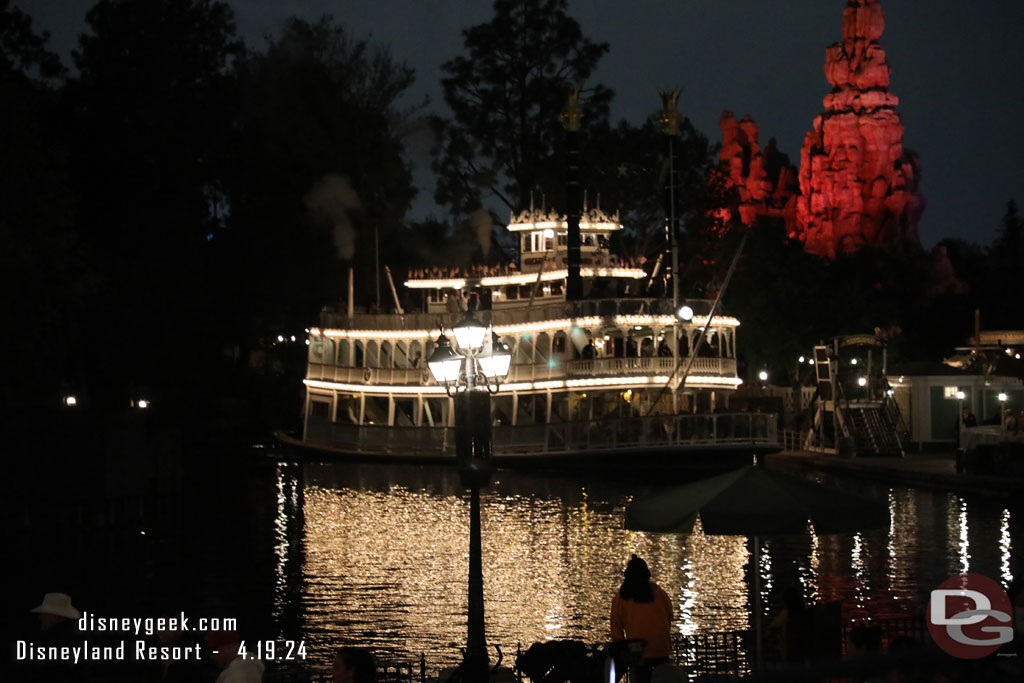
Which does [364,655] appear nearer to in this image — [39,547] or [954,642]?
[954,642]

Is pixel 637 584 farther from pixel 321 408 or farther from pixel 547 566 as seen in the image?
pixel 321 408

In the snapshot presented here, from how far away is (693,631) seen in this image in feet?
56.3

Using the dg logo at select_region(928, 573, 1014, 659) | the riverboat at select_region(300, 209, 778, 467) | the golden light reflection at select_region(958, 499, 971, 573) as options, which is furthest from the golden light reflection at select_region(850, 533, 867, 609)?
the riverboat at select_region(300, 209, 778, 467)

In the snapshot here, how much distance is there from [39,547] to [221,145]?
82.1 feet

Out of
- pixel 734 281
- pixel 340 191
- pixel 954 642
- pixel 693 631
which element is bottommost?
pixel 693 631

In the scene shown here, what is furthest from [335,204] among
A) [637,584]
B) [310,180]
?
[637,584]

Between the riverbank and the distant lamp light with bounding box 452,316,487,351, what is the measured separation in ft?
67.2

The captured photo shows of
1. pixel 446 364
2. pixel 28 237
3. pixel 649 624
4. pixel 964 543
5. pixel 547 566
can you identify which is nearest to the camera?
pixel 649 624

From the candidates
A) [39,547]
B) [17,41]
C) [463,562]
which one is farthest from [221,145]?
[463,562]

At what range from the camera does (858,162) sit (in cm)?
8000

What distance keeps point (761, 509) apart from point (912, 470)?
2453 centimetres

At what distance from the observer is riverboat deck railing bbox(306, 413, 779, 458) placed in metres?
39.0

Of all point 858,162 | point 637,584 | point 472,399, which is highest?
point 858,162

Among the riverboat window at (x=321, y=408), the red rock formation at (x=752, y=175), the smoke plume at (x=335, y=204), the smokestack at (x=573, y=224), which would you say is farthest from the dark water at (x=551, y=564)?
the red rock formation at (x=752, y=175)
